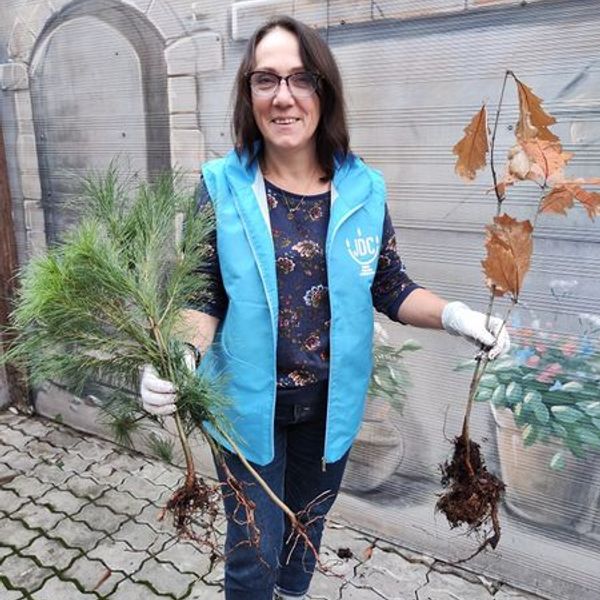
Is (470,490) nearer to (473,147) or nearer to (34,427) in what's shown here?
(473,147)

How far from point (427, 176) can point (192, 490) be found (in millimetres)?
1259

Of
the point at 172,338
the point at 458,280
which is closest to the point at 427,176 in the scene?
the point at 458,280

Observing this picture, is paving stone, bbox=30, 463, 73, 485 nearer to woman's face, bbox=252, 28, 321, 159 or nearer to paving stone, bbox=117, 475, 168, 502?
paving stone, bbox=117, 475, 168, 502

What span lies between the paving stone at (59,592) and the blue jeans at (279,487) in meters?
0.84

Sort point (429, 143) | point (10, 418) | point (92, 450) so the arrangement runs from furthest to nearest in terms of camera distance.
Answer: point (10, 418), point (92, 450), point (429, 143)

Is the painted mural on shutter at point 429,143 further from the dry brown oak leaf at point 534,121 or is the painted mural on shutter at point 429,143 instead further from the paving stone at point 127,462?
the paving stone at point 127,462

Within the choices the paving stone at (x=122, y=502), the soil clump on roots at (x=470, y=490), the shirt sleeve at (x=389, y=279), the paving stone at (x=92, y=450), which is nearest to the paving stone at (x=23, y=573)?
the paving stone at (x=122, y=502)

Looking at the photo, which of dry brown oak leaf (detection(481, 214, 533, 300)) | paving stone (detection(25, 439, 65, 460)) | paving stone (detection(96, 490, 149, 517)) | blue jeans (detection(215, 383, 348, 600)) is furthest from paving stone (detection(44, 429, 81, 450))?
dry brown oak leaf (detection(481, 214, 533, 300))

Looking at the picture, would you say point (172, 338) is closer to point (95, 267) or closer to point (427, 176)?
point (95, 267)

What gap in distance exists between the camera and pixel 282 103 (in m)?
1.19

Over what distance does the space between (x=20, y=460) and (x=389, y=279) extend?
2.32 metres

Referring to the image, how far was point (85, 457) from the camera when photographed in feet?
9.40

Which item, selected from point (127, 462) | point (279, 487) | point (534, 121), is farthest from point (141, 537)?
point (534, 121)

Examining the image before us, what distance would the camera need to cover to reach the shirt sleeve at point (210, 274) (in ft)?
4.08
